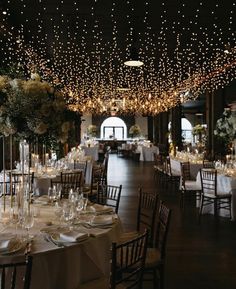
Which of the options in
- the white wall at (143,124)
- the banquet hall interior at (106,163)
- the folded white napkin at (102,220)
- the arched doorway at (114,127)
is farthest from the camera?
the arched doorway at (114,127)

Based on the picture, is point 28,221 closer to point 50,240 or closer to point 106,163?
point 50,240

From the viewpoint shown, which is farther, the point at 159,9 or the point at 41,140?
the point at 159,9

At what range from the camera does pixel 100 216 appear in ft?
12.1

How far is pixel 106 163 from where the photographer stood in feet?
33.2

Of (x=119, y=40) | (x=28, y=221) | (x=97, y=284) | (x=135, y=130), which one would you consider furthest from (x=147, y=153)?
(x=97, y=284)

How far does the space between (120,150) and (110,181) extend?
13.5 meters

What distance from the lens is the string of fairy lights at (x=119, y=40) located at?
23.8 ft

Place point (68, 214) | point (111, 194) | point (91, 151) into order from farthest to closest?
point (91, 151) → point (111, 194) → point (68, 214)

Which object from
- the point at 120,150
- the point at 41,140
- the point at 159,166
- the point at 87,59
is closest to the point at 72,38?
the point at 87,59

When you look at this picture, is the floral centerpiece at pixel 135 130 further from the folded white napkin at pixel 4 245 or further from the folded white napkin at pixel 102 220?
the folded white napkin at pixel 4 245

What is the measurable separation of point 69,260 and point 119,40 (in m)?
7.59

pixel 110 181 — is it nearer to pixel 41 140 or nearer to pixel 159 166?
Answer: pixel 159 166

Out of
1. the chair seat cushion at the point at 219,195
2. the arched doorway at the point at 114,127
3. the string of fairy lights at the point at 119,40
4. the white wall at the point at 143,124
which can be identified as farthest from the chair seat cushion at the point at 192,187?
the arched doorway at the point at 114,127

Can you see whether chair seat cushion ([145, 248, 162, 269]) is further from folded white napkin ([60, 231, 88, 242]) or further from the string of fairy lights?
the string of fairy lights
